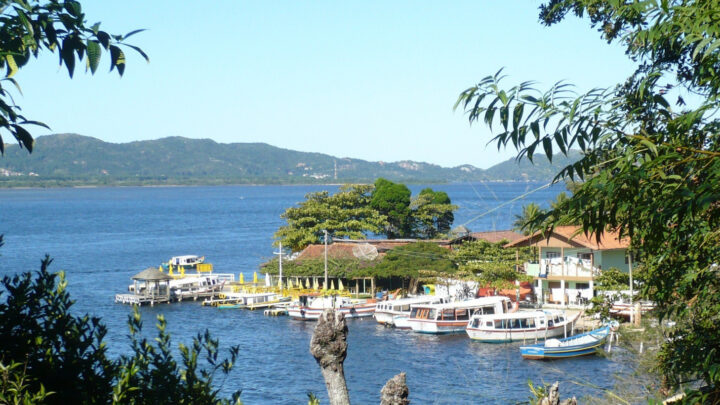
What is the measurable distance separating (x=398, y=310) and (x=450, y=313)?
3.37 m

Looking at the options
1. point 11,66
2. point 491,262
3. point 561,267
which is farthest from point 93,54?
point 491,262

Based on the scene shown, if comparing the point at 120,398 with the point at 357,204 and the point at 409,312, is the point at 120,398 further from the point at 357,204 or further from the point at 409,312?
the point at 357,204

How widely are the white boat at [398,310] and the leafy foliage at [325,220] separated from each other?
11957 mm

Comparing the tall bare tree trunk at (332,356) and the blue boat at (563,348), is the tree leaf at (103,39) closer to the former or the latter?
the tall bare tree trunk at (332,356)

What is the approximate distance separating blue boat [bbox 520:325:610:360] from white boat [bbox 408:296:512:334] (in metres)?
6.61

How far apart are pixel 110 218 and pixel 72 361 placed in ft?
471

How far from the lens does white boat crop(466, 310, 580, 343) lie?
35.6 metres

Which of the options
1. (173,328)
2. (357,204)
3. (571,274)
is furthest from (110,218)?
(571,274)

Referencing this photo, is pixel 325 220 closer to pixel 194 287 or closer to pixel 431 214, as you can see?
pixel 431 214

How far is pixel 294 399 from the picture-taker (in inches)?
1027

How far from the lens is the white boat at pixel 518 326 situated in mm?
35594

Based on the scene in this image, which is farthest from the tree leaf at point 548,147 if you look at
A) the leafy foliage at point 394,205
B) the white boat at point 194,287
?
the leafy foliage at point 394,205

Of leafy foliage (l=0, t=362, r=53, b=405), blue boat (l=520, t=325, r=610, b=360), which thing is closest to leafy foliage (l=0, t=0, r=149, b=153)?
leafy foliage (l=0, t=362, r=53, b=405)

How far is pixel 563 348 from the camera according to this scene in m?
31.2
